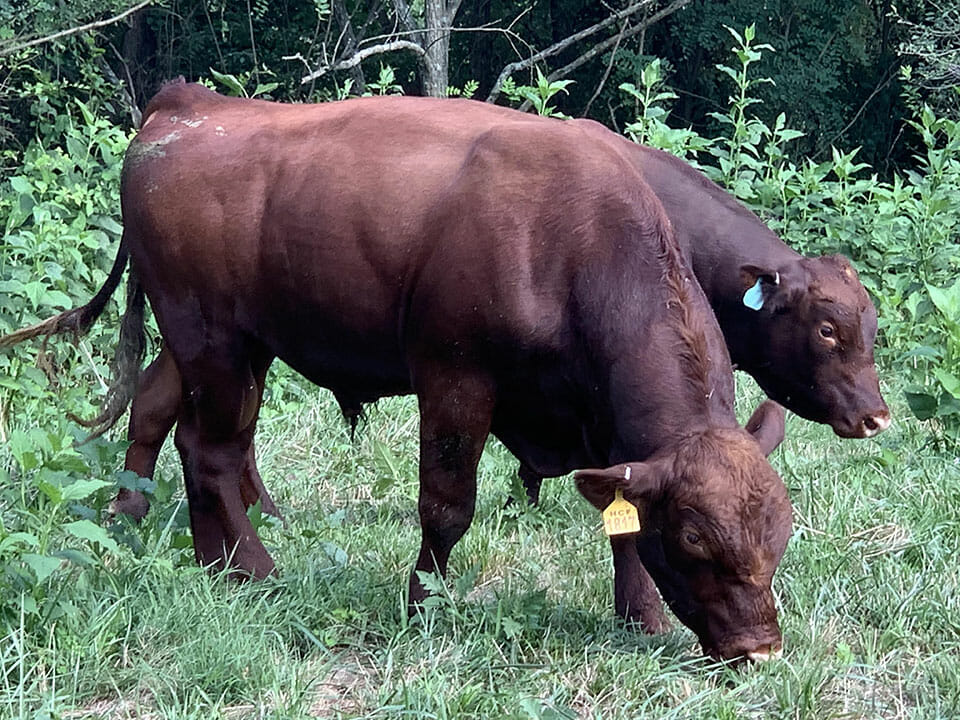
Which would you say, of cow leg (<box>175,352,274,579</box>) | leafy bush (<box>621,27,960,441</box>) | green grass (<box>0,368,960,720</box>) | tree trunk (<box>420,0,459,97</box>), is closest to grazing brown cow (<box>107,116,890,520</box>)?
green grass (<box>0,368,960,720</box>)

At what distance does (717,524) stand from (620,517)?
0.26m

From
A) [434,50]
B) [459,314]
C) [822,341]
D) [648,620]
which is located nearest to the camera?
[459,314]

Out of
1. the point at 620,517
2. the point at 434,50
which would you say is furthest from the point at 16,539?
the point at 434,50

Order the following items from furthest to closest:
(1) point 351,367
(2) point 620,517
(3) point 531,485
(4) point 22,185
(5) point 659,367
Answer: (4) point 22,185 < (3) point 531,485 < (1) point 351,367 < (5) point 659,367 < (2) point 620,517

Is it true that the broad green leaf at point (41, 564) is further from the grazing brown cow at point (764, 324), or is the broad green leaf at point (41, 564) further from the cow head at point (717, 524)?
the grazing brown cow at point (764, 324)

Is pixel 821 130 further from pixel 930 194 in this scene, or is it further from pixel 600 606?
pixel 600 606

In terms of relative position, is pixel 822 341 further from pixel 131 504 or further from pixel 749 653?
pixel 131 504

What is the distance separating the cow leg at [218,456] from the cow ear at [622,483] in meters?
1.44

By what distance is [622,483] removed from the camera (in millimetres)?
3244

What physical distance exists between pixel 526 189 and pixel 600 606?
4.51ft

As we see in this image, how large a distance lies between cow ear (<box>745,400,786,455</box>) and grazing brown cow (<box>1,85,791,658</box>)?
11 mm

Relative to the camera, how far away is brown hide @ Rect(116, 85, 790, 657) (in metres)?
3.45

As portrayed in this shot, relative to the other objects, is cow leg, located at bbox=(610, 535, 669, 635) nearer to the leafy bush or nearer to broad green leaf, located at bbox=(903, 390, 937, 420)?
broad green leaf, located at bbox=(903, 390, 937, 420)

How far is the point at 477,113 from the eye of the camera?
4078 mm
